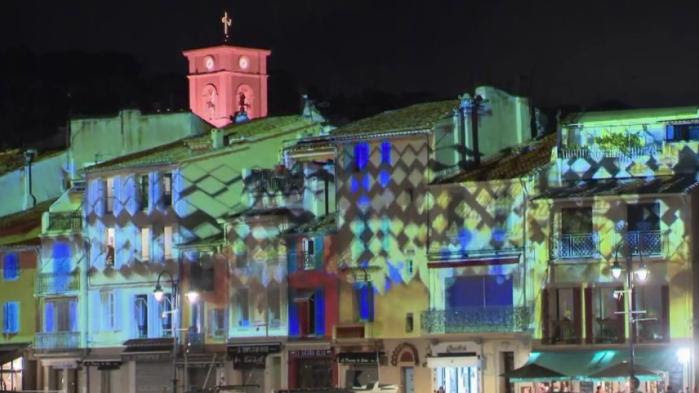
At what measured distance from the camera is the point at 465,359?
7812 centimetres

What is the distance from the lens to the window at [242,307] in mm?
85875

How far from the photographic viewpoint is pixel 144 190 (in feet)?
296

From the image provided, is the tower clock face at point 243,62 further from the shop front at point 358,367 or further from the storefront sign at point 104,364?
the shop front at point 358,367

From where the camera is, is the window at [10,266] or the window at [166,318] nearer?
the window at [166,318]

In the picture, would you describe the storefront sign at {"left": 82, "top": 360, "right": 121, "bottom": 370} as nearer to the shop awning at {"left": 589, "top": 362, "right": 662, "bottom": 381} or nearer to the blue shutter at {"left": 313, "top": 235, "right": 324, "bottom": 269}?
the blue shutter at {"left": 313, "top": 235, "right": 324, "bottom": 269}

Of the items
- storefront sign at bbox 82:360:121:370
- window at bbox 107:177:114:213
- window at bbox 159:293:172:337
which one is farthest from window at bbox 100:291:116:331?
window at bbox 107:177:114:213

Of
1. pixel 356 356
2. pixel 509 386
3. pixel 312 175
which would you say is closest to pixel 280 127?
pixel 312 175

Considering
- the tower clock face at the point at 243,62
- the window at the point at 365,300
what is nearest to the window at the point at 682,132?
the window at the point at 365,300

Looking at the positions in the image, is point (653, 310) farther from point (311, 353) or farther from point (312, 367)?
point (312, 367)

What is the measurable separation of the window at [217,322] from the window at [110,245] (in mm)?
6068

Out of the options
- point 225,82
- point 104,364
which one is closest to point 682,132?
point 104,364

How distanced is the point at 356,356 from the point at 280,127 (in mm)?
12631

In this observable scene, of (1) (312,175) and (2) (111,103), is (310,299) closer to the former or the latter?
(1) (312,175)

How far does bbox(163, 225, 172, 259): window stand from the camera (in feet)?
292
